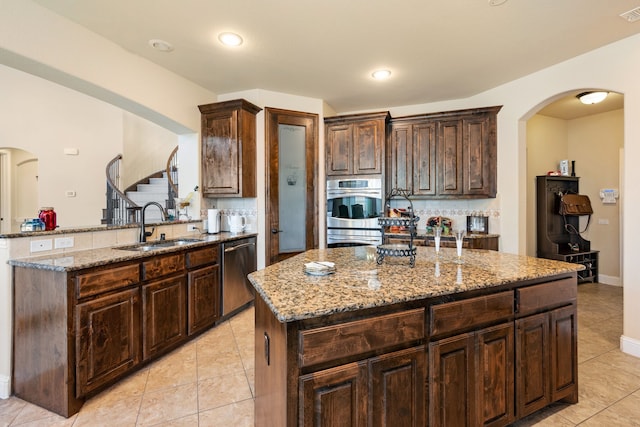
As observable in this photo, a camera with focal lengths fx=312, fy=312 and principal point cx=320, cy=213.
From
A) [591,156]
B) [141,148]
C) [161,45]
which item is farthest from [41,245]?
[591,156]

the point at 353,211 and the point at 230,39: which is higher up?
the point at 230,39

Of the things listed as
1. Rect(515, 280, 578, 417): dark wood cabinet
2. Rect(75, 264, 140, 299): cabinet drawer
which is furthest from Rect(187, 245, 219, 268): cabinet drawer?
Rect(515, 280, 578, 417): dark wood cabinet

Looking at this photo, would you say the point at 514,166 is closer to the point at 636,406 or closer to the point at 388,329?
the point at 636,406

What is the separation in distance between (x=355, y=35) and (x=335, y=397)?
2766 mm

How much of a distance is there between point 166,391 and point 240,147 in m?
2.58

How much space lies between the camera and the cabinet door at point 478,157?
12.9ft

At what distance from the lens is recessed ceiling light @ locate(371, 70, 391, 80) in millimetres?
3510

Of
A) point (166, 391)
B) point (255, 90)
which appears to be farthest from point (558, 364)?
point (255, 90)

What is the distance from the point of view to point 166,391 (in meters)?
2.19

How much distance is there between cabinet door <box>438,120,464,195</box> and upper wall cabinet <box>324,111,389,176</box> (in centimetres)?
77

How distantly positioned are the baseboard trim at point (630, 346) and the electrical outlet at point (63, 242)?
473 cm

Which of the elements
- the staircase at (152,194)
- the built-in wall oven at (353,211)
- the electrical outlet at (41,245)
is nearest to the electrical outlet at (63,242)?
the electrical outlet at (41,245)

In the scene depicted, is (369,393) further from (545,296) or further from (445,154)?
(445,154)

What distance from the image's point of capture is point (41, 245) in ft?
7.31
